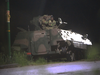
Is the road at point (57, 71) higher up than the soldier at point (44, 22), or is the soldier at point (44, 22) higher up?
the soldier at point (44, 22)

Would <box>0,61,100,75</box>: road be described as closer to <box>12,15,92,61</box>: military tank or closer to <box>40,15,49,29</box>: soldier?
<box>12,15,92,61</box>: military tank

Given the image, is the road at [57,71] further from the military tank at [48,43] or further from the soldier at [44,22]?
the soldier at [44,22]

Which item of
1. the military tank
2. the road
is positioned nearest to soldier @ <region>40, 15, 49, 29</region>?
the military tank

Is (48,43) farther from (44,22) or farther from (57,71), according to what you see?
(57,71)

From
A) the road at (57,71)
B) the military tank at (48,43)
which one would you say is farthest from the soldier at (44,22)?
the road at (57,71)

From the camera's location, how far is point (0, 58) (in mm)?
11219

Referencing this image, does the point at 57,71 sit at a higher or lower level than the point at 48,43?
lower

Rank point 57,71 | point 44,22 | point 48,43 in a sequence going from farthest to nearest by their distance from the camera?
point 44,22 → point 48,43 → point 57,71

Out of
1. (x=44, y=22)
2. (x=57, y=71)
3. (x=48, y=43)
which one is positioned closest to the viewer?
(x=57, y=71)

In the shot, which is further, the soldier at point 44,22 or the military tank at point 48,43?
the soldier at point 44,22

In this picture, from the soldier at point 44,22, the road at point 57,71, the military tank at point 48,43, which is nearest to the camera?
the road at point 57,71

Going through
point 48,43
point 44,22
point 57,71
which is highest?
point 44,22

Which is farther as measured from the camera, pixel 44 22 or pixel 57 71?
pixel 44 22

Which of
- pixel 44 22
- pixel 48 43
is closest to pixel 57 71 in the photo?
pixel 48 43
